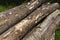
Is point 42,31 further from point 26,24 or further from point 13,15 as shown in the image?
point 13,15

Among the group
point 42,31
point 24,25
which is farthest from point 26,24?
point 42,31

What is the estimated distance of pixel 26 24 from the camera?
3930 millimetres

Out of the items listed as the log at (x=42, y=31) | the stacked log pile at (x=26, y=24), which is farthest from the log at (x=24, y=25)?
the log at (x=42, y=31)

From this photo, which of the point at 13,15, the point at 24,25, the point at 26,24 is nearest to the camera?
the point at 24,25

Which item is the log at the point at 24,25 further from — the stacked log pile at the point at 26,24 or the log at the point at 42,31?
the log at the point at 42,31

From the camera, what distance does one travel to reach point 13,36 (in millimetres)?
3301

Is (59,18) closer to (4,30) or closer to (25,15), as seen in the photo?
(25,15)

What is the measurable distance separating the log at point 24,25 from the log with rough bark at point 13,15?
0.17m

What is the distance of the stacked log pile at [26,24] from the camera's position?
3.47 m

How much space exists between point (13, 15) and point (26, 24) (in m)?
0.38

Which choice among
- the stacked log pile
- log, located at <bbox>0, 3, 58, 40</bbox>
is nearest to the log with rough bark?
the stacked log pile

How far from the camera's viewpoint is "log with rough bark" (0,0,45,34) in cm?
365

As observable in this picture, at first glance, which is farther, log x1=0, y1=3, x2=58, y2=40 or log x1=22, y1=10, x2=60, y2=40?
log x1=22, y1=10, x2=60, y2=40

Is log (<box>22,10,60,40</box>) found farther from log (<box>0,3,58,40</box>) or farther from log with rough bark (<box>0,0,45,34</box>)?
log with rough bark (<box>0,0,45,34</box>)
